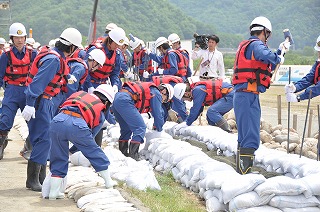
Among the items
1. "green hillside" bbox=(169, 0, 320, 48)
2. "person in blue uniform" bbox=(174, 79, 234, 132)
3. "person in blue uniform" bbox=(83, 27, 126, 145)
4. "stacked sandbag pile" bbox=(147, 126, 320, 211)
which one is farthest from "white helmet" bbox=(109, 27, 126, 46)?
"green hillside" bbox=(169, 0, 320, 48)

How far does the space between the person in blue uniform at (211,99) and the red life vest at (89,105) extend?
4.93 m

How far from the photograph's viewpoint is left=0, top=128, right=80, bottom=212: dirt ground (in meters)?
7.38

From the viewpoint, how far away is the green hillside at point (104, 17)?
87625 millimetres

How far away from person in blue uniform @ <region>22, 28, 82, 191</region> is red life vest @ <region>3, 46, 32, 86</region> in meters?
1.80

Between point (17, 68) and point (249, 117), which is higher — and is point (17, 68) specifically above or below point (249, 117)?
above

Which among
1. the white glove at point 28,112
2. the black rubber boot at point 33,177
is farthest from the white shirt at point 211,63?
the white glove at point 28,112

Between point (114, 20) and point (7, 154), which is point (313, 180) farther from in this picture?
point (114, 20)

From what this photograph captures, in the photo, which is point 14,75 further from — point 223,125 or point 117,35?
point 223,125

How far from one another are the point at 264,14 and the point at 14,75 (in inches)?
4969

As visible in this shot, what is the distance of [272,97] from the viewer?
3145 centimetres

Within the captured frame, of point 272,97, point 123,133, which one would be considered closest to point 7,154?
point 123,133

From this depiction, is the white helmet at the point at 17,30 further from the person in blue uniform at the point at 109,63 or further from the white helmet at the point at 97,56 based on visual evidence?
the person in blue uniform at the point at 109,63

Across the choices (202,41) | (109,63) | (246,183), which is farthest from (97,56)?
(202,41)

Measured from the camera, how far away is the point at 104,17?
3652 inches
